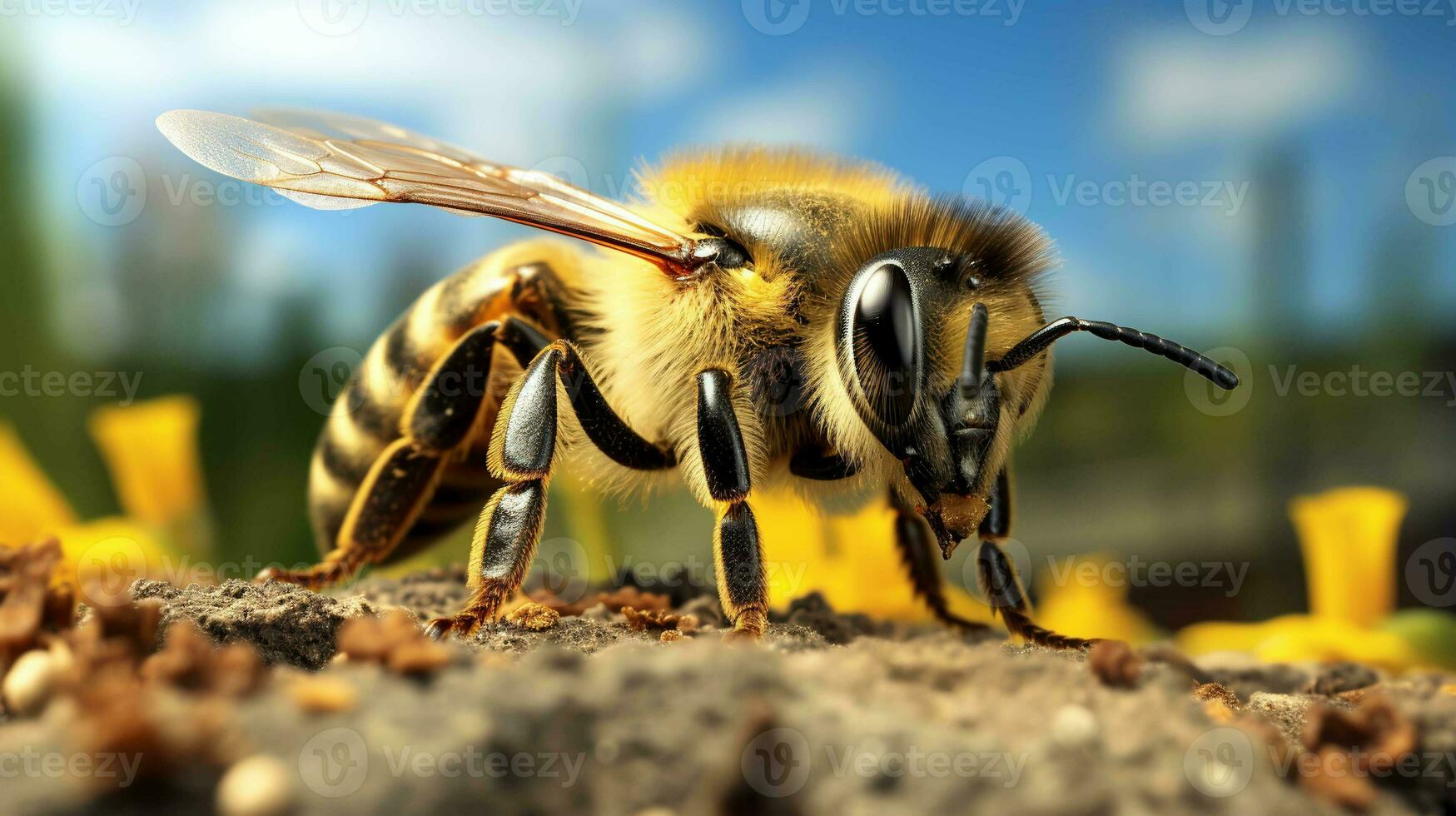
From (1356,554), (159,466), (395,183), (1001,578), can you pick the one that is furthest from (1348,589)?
(159,466)

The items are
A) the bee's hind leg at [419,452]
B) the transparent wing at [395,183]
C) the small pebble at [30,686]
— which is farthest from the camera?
the bee's hind leg at [419,452]

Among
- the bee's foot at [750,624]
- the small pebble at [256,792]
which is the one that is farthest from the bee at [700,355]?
the small pebble at [256,792]

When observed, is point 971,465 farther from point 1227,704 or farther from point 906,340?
point 1227,704

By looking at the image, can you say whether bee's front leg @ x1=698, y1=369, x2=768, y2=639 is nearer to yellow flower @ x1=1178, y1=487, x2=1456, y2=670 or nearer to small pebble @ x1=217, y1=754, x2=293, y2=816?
small pebble @ x1=217, y1=754, x2=293, y2=816

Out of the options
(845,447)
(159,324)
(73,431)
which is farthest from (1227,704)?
(73,431)

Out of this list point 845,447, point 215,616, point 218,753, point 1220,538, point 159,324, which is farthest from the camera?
point 1220,538

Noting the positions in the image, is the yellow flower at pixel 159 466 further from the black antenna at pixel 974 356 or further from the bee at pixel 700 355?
the black antenna at pixel 974 356
